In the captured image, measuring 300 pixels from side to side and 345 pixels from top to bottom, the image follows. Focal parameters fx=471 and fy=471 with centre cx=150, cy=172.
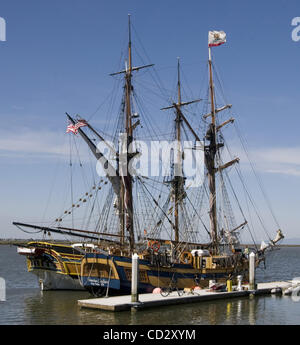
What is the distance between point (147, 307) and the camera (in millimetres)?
32781

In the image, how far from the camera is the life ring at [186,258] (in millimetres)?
44312

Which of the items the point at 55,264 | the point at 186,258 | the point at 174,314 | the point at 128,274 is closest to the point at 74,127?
the point at 55,264

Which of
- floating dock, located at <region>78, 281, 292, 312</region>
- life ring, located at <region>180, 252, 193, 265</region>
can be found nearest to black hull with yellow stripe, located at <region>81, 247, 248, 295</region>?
life ring, located at <region>180, 252, 193, 265</region>

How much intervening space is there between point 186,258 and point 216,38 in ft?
95.8

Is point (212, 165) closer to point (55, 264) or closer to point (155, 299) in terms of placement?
point (55, 264)

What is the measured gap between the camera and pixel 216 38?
58906 mm

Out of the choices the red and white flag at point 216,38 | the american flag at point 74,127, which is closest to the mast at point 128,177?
the american flag at point 74,127

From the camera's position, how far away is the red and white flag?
58.6 m

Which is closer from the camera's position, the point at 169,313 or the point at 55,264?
the point at 169,313
